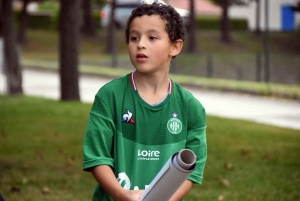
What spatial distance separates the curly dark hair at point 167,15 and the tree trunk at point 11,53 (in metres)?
14.8

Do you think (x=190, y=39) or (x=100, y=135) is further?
(x=190, y=39)

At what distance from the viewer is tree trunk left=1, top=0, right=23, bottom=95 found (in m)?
18.2

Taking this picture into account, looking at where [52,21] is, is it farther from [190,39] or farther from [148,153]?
[148,153]

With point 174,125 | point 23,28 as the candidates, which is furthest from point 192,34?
point 174,125

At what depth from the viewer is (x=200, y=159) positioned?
3707mm

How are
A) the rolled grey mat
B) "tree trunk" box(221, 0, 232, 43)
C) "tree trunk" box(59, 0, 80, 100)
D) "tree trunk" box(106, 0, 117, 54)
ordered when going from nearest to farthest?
the rolled grey mat → "tree trunk" box(59, 0, 80, 100) → "tree trunk" box(106, 0, 117, 54) → "tree trunk" box(221, 0, 232, 43)

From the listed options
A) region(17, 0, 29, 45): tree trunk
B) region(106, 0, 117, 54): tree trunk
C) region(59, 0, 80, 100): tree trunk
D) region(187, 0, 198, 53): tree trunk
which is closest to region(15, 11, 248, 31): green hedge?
region(17, 0, 29, 45): tree trunk

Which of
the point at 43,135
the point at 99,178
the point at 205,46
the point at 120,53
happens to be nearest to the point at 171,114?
the point at 99,178

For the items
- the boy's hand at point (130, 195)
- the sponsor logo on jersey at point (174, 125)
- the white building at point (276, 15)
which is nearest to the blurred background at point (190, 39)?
the white building at point (276, 15)

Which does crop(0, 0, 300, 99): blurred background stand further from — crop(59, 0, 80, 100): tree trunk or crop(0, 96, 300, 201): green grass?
crop(0, 96, 300, 201): green grass

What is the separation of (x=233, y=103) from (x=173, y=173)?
51.9 feet

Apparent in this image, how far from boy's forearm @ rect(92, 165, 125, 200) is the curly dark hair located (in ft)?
2.09

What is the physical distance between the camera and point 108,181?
3.49 m

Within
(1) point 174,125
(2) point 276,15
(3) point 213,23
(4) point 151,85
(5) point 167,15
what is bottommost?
(3) point 213,23
